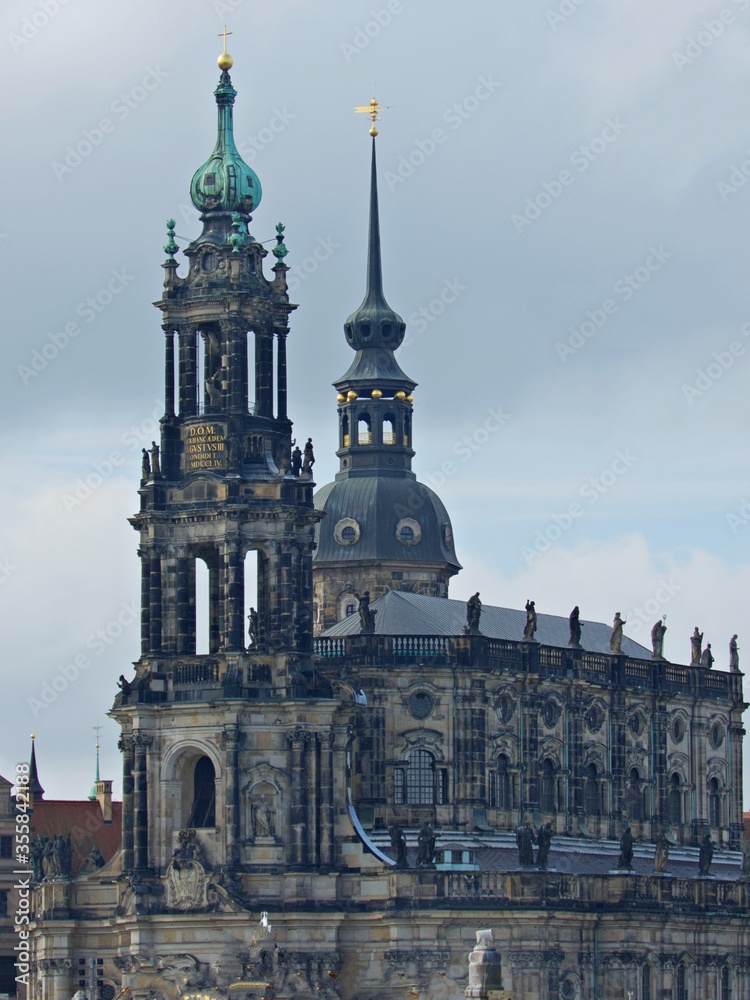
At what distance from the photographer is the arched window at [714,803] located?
174875 millimetres

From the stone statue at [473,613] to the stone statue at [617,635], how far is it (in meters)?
12.5

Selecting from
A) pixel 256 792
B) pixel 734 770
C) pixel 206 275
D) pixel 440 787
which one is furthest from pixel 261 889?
pixel 734 770

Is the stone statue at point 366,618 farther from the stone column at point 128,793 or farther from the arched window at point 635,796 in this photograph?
the arched window at point 635,796

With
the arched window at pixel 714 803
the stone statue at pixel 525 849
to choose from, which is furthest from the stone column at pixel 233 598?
the arched window at pixel 714 803

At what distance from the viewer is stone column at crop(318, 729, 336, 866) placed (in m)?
146

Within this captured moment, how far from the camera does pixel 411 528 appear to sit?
167875mm

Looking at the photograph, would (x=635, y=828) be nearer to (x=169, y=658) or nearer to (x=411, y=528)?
(x=411, y=528)

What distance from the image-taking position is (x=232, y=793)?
5723 inches

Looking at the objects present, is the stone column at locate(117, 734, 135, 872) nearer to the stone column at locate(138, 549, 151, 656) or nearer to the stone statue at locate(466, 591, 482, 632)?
the stone column at locate(138, 549, 151, 656)

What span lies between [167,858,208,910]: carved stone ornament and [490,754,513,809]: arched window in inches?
688

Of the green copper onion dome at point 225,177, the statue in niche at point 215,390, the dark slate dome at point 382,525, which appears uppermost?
the green copper onion dome at point 225,177

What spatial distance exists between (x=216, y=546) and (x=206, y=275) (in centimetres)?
1126

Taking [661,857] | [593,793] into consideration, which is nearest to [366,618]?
[593,793]

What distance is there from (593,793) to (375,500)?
16449 mm
